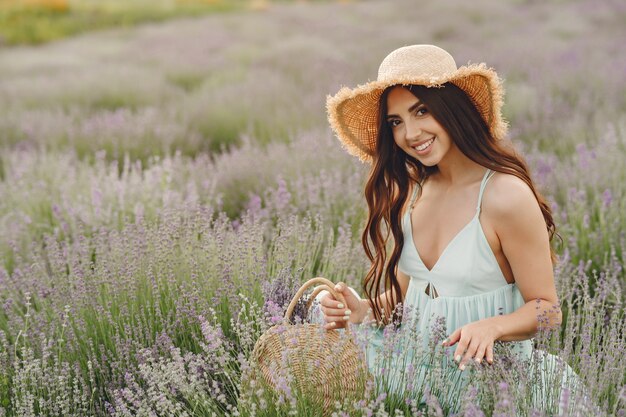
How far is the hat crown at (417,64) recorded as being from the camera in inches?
88.0

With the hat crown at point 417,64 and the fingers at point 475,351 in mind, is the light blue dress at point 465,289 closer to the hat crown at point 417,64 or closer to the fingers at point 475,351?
the fingers at point 475,351

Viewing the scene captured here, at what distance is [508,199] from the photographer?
2.15m

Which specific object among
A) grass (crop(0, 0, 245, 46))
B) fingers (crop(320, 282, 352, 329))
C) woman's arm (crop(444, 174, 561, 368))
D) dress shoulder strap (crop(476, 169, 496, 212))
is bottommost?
fingers (crop(320, 282, 352, 329))

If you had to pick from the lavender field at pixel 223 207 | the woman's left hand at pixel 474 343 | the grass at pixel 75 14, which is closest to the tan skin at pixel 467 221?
the woman's left hand at pixel 474 343

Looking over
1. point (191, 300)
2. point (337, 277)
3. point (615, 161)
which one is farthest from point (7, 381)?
point (615, 161)

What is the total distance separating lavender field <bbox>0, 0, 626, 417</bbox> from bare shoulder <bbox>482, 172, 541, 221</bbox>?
0.37 m

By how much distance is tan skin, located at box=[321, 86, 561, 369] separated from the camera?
2.08m

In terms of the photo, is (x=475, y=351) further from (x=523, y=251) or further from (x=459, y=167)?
(x=459, y=167)

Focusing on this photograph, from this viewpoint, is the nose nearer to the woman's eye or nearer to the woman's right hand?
the woman's eye

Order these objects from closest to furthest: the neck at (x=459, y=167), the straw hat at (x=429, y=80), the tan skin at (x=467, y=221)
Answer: the tan skin at (x=467, y=221), the straw hat at (x=429, y=80), the neck at (x=459, y=167)

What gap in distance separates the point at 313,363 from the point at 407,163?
854 mm

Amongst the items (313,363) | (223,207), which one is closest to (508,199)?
(313,363)

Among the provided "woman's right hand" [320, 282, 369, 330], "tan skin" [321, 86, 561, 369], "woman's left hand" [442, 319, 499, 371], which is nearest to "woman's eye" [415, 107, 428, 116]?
"tan skin" [321, 86, 561, 369]

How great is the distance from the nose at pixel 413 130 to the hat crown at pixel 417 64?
156 mm
